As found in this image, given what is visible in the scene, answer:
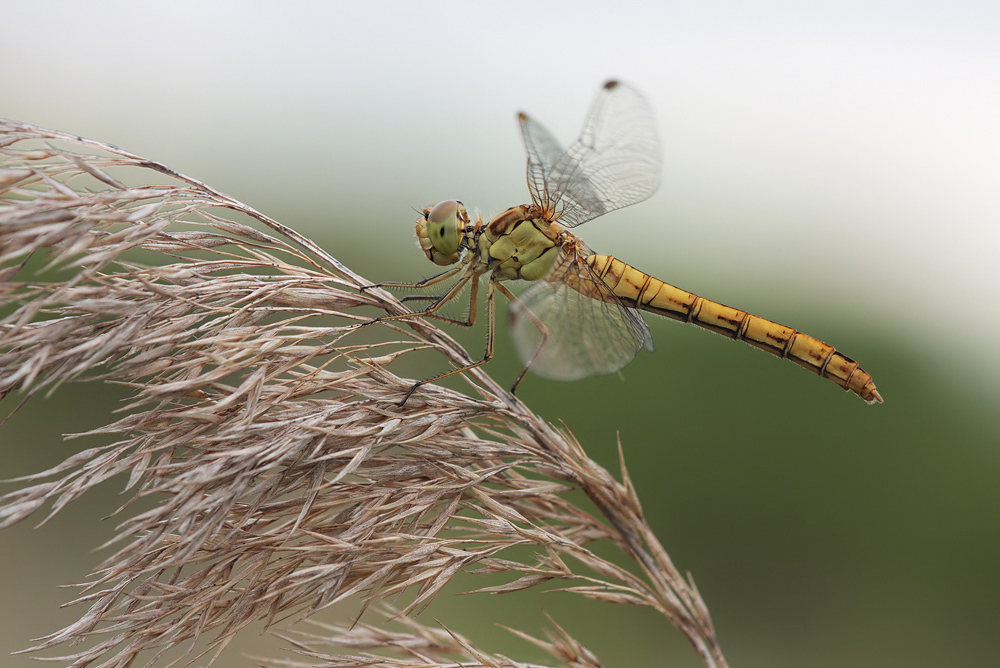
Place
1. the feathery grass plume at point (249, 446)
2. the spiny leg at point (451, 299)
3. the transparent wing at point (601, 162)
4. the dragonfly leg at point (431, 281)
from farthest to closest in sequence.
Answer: the transparent wing at point (601, 162) < the dragonfly leg at point (431, 281) < the spiny leg at point (451, 299) < the feathery grass plume at point (249, 446)

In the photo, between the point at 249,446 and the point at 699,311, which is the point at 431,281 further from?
the point at 699,311

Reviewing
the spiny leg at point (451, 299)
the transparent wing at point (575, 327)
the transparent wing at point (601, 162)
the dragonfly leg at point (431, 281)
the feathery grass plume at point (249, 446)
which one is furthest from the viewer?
the transparent wing at point (601, 162)

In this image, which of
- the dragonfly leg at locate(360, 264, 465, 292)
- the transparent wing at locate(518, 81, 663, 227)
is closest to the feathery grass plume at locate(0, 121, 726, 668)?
the dragonfly leg at locate(360, 264, 465, 292)

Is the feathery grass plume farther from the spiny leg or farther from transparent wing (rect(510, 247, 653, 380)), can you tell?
transparent wing (rect(510, 247, 653, 380))

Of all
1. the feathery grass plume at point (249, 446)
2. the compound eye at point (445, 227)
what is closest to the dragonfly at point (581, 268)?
the compound eye at point (445, 227)

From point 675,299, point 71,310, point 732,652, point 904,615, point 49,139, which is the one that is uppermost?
point 675,299

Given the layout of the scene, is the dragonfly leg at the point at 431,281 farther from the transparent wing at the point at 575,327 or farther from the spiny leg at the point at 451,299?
the transparent wing at the point at 575,327

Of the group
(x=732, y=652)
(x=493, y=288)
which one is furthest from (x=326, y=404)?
(x=732, y=652)

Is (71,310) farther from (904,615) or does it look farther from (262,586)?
(904,615)
